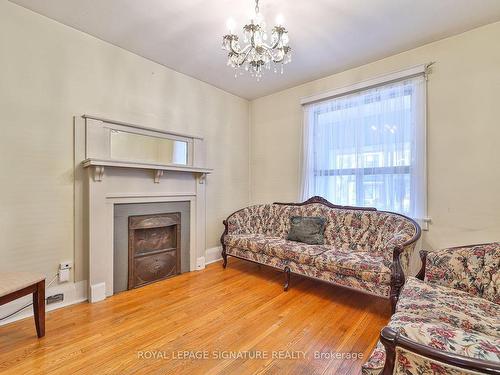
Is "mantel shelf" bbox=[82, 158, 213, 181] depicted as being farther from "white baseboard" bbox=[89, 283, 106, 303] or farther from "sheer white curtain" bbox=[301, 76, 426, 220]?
"sheer white curtain" bbox=[301, 76, 426, 220]

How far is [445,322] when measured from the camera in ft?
4.60

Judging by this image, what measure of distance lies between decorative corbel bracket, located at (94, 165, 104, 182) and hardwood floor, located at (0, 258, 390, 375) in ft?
4.16

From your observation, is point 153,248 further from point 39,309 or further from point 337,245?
point 337,245

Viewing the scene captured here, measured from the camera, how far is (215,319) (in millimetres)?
2193

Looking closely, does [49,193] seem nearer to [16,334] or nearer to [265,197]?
[16,334]

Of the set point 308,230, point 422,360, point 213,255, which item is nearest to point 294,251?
point 308,230

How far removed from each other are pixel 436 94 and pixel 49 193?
4195 millimetres

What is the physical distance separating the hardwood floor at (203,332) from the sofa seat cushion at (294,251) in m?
0.37

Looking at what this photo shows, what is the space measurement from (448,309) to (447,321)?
0.15 meters

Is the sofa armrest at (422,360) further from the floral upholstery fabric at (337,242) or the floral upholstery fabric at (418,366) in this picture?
the floral upholstery fabric at (337,242)

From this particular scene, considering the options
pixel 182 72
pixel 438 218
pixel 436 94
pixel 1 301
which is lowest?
pixel 1 301

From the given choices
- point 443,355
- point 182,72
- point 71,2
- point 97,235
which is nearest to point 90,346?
point 97,235

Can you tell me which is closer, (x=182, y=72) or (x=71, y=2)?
(x=71, y=2)

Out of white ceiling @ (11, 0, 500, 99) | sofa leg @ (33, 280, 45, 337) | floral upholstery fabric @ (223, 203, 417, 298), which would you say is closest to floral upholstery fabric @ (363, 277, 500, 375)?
floral upholstery fabric @ (223, 203, 417, 298)
